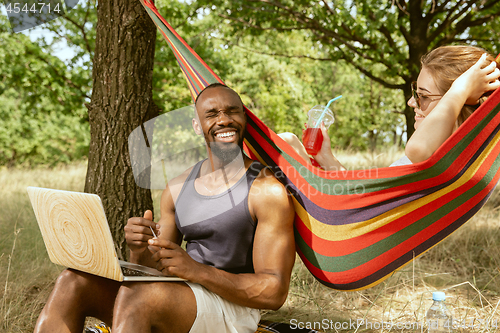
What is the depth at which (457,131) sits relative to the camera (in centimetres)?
157

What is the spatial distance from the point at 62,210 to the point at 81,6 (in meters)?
6.87

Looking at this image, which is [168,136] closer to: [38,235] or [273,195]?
[273,195]

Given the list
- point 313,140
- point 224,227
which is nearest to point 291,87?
point 313,140

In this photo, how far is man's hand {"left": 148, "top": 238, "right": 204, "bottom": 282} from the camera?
4.80 ft

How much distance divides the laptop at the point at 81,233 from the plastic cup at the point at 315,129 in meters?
1.05

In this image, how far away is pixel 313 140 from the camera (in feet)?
7.04

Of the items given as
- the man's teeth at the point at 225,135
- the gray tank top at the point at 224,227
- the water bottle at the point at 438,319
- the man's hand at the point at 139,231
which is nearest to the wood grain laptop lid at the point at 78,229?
the man's hand at the point at 139,231

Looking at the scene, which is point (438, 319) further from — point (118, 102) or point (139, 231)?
point (118, 102)

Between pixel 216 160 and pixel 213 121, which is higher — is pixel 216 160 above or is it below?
below

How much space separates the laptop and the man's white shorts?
12 cm

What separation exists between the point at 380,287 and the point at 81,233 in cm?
226

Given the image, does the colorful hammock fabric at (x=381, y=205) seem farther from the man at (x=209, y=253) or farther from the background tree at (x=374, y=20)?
the background tree at (x=374, y=20)

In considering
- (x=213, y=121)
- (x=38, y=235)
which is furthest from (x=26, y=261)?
(x=213, y=121)

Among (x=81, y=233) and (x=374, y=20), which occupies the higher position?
(x=374, y=20)
